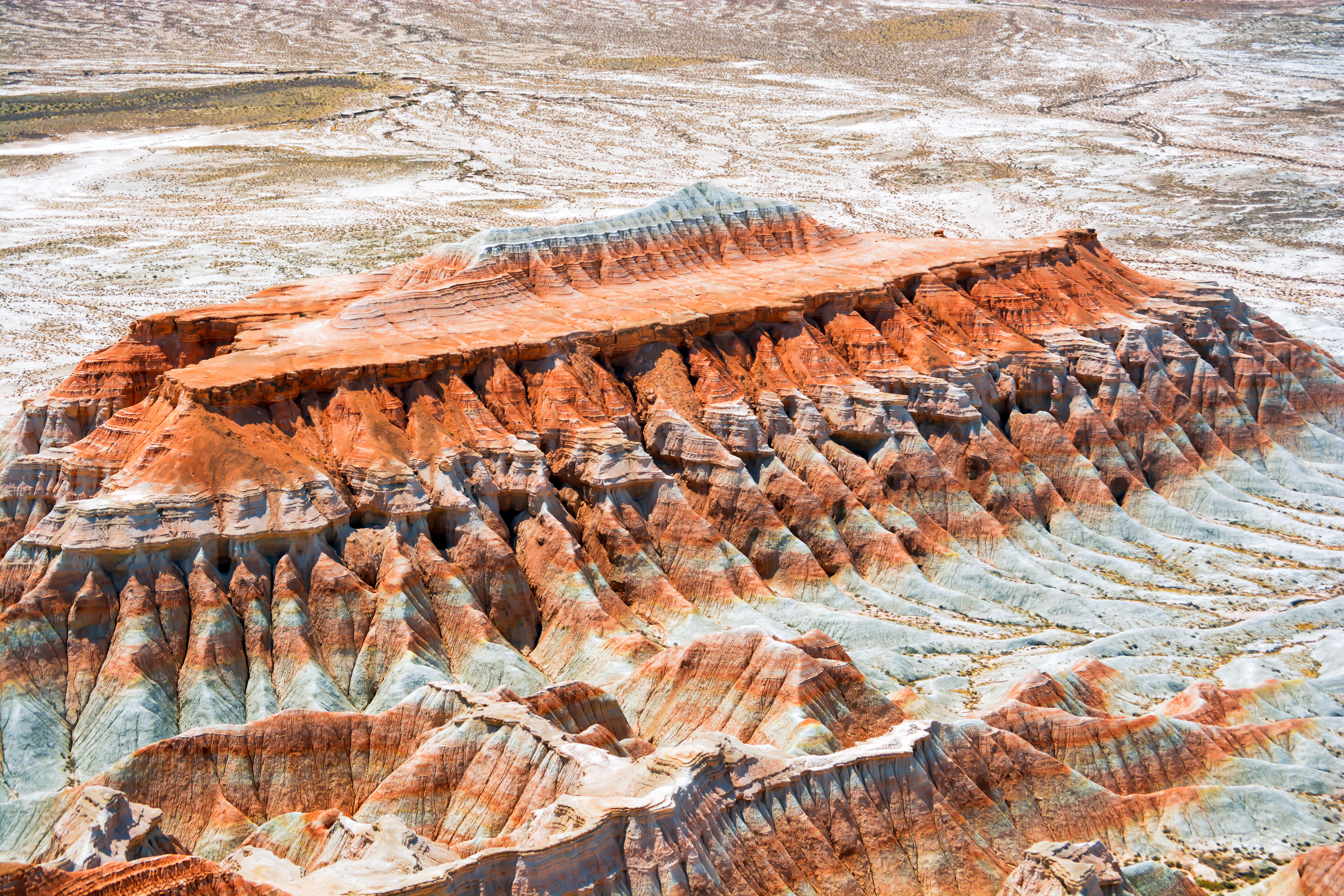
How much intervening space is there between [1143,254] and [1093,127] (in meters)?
52.7

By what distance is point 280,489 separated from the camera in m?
37.5

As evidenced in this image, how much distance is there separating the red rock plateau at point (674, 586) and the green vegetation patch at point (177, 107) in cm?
11016

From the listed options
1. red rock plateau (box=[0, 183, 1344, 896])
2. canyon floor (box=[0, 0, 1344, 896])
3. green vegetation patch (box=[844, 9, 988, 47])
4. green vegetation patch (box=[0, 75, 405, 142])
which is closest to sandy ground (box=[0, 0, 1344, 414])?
green vegetation patch (box=[844, 9, 988, 47])

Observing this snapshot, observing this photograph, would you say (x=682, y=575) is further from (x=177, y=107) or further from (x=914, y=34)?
(x=914, y=34)

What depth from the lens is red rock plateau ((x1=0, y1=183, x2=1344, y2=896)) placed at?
95.7 ft

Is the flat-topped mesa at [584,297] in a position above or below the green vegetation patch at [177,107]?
above

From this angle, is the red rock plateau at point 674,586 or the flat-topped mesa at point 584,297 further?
the flat-topped mesa at point 584,297

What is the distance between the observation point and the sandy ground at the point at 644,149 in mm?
98812

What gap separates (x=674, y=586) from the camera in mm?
43125

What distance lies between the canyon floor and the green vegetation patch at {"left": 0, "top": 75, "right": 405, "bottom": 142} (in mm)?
73437

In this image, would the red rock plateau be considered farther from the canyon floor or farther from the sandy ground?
the sandy ground

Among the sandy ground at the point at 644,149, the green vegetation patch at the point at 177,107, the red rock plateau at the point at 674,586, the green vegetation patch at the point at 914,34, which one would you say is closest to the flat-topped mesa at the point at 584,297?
the red rock plateau at the point at 674,586

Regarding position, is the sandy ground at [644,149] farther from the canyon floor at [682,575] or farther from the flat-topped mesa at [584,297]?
the flat-topped mesa at [584,297]

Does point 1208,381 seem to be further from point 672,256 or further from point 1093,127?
point 1093,127
